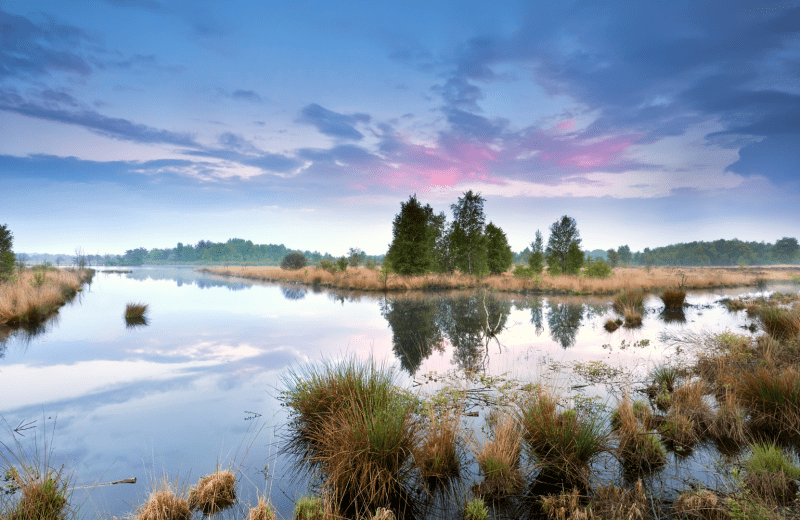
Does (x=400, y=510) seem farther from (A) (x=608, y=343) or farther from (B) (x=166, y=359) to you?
(A) (x=608, y=343)

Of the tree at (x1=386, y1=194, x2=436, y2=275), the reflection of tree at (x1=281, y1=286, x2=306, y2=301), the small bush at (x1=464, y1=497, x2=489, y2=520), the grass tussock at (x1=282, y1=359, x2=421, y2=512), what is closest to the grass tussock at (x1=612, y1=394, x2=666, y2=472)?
the small bush at (x1=464, y1=497, x2=489, y2=520)

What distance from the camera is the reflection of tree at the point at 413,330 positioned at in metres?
10.4

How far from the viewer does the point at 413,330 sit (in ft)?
46.7

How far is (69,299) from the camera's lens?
968 inches

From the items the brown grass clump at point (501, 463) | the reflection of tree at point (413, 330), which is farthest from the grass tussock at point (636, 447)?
the reflection of tree at point (413, 330)

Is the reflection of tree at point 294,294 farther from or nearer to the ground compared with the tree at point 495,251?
nearer to the ground

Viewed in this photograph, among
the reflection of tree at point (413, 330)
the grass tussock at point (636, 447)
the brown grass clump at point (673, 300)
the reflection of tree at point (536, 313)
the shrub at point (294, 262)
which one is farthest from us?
the shrub at point (294, 262)

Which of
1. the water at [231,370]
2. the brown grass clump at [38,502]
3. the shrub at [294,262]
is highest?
the shrub at [294,262]

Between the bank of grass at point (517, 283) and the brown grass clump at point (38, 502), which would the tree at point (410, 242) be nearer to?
the bank of grass at point (517, 283)

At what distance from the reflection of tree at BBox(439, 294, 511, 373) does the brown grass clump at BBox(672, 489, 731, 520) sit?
5.13 meters

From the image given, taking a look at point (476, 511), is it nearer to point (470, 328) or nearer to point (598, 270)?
point (470, 328)

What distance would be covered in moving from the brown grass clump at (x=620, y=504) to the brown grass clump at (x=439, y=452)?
5.01ft

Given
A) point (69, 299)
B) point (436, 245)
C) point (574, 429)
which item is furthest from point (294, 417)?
point (436, 245)

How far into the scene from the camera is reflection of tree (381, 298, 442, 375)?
34.0 feet
